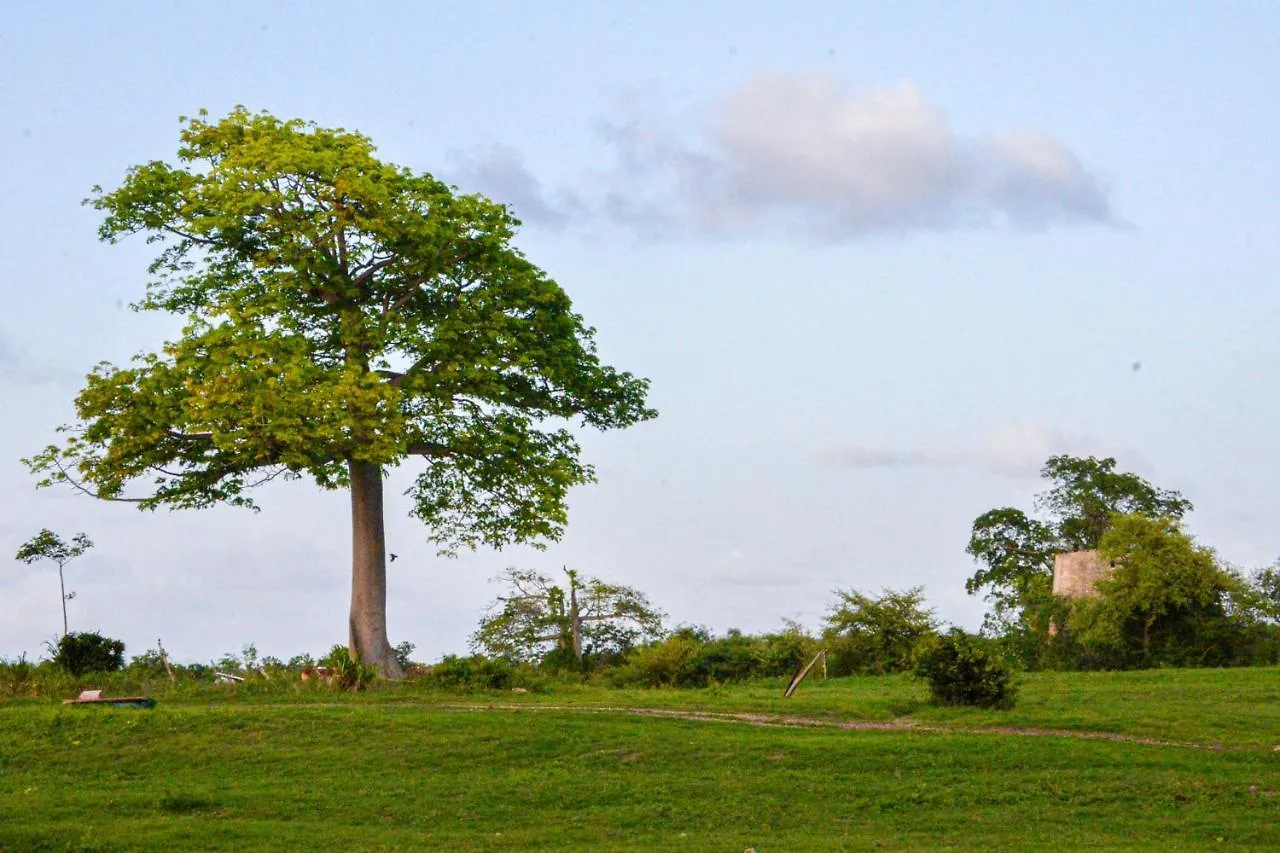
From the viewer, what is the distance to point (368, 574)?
1361 inches

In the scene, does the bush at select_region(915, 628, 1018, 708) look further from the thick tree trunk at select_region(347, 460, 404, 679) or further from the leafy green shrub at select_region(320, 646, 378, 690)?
the thick tree trunk at select_region(347, 460, 404, 679)

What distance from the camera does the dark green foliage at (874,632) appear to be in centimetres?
3956

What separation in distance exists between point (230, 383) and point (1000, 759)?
18.3 metres

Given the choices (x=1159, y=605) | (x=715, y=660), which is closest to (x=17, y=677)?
(x=715, y=660)

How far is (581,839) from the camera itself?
17906 mm

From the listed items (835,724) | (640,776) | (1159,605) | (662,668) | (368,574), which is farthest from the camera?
(1159,605)

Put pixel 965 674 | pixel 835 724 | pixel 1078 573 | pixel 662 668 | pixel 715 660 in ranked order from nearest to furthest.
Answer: pixel 835 724 < pixel 965 674 < pixel 662 668 < pixel 715 660 < pixel 1078 573

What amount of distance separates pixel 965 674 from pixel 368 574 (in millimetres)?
14494

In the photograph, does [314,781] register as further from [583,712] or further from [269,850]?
[583,712]

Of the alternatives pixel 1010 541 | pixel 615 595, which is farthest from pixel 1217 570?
pixel 1010 541

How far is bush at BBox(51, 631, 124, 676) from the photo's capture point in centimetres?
3434

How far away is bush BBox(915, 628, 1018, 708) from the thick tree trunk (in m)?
13.3

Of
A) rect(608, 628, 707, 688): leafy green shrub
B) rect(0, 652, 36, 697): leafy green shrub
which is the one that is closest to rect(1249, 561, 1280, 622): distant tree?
rect(608, 628, 707, 688): leafy green shrub

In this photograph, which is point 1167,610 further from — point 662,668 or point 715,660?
point 662,668
